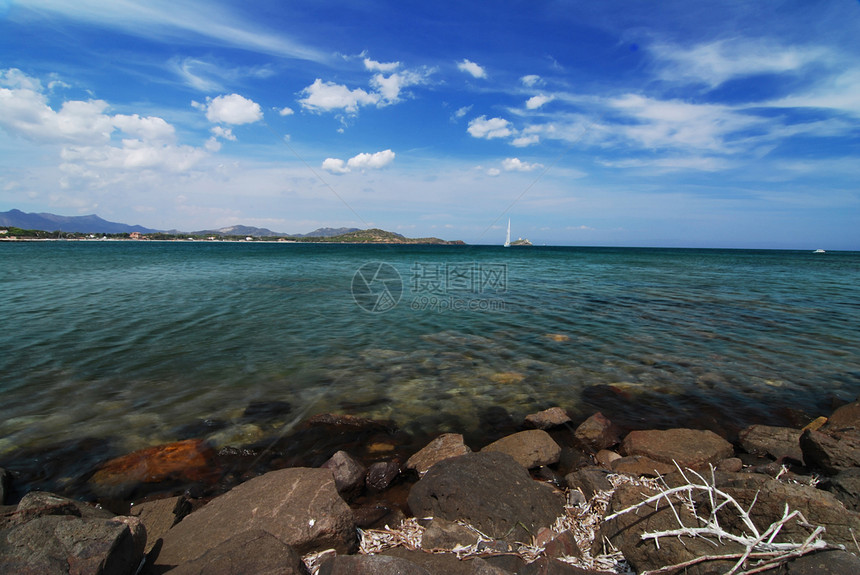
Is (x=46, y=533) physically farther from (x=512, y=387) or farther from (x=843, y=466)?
(x=843, y=466)

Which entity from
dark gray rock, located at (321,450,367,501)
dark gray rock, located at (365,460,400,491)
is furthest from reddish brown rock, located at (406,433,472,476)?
dark gray rock, located at (321,450,367,501)

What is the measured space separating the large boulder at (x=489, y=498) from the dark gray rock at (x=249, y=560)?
1.98 metres

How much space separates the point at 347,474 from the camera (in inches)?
232

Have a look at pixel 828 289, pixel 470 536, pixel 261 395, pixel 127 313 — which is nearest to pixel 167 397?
pixel 261 395

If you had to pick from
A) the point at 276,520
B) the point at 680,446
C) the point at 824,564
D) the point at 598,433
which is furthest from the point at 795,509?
the point at 276,520

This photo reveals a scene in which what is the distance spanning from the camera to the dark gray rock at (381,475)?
19.9ft

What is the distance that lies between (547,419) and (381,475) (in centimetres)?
372

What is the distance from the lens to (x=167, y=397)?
9203 mm

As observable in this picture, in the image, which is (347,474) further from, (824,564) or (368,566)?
(824,564)

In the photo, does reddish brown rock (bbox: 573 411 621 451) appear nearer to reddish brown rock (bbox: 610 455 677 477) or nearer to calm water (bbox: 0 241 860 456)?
reddish brown rock (bbox: 610 455 677 477)

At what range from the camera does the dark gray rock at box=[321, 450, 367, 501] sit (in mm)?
5777

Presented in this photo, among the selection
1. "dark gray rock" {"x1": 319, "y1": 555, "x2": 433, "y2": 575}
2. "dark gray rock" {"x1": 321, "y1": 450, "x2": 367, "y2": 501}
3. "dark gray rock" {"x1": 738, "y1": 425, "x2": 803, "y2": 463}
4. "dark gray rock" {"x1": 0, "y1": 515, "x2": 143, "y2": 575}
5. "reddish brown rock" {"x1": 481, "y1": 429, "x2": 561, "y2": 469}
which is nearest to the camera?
"dark gray rock" {"x1": 0, "y1": 515, "x2": 143, "y2": 575}

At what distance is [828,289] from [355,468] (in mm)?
42859

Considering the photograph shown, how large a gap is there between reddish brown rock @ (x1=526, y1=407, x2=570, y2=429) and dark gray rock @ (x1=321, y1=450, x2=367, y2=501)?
370cm
